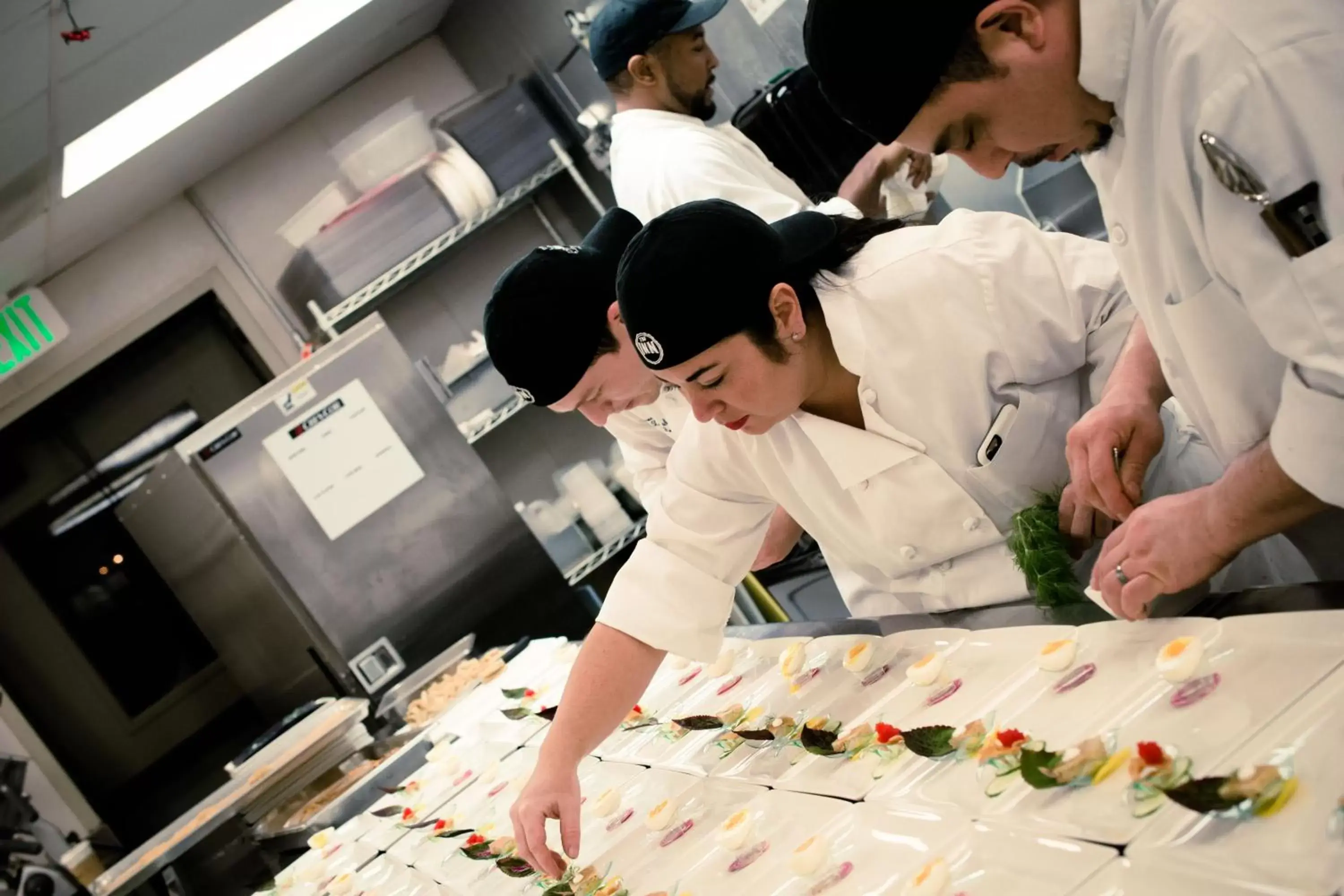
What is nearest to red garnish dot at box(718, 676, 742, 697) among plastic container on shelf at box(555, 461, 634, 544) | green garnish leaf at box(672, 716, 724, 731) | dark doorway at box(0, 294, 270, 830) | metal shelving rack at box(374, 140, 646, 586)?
green garnish leaf at box(672, 716, 724, 731)

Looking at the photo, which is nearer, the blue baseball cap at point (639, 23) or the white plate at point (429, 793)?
the white plate at point (429, 793)

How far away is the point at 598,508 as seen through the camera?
462cm

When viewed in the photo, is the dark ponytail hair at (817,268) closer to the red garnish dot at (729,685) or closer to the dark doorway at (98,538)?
the red garnish dot at (729,685)

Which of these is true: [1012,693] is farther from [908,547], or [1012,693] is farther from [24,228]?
[24,228]

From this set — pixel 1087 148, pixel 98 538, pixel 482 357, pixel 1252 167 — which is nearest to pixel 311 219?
pixel 482 357

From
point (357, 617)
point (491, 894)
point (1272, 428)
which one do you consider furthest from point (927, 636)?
point (357, 617)

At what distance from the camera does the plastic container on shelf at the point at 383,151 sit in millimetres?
5102

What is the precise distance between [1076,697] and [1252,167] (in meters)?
0.52

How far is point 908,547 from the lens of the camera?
70.9 inches

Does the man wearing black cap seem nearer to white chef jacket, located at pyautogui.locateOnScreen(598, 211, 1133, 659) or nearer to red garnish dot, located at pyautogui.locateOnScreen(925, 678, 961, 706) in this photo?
white chef jacket, located at pyautogui.locateOnScreen(598, 211, 1133, 659)

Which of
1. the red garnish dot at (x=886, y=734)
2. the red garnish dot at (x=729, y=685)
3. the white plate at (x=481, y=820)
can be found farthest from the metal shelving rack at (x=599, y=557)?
the red garnish dot at (x=886, y=734)

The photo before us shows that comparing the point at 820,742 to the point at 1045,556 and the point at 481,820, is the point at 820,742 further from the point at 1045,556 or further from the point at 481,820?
the point at 481,820

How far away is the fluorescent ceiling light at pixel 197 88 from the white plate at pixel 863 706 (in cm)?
298

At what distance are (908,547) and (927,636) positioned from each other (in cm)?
29
